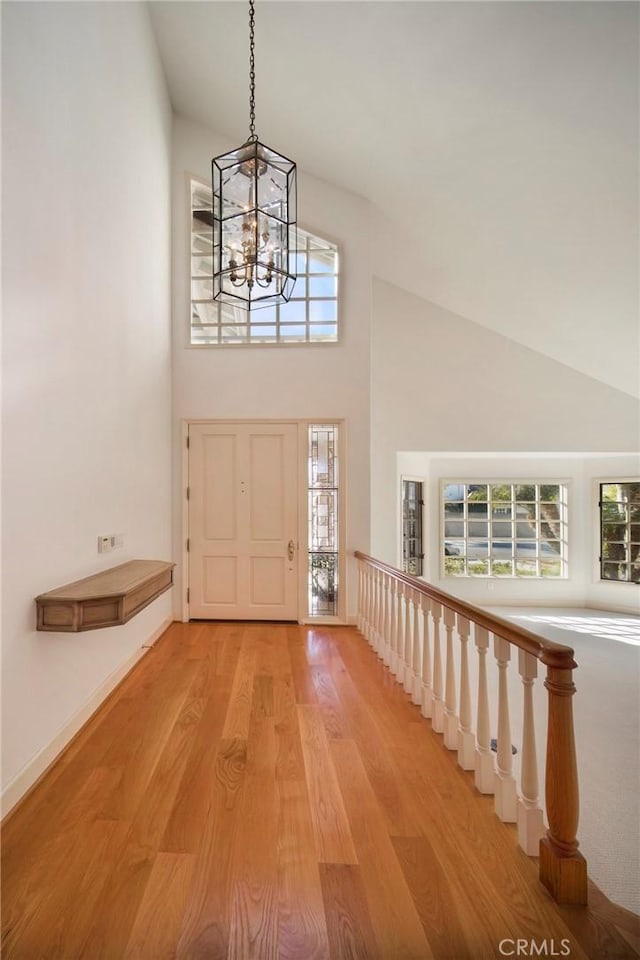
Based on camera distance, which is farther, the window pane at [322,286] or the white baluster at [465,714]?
the window pane at [322,286]

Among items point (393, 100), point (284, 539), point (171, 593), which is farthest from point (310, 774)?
point (393, 100)

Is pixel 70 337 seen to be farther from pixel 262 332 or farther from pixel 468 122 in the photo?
pixel 468 122

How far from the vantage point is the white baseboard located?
176 centimetres

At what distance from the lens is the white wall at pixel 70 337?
1.82 metres

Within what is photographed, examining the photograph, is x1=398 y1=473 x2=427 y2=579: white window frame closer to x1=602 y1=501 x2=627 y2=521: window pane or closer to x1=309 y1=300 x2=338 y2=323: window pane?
x1=309 y1=300 x2=338 y2=323: window pane

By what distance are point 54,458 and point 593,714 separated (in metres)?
4.10

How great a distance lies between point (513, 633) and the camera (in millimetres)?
1616

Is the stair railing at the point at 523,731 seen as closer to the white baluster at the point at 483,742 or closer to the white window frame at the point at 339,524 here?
the white baluster at the point at 483,742

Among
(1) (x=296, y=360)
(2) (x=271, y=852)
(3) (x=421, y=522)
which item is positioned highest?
(1) (x=296, y=360)

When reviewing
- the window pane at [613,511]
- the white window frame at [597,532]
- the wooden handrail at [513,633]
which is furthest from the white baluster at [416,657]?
the window pane at [613,511]

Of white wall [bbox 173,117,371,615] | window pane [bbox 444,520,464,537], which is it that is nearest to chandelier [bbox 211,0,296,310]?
white wall [bbox 173,117,371,615]

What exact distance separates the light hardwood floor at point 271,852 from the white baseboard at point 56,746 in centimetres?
5

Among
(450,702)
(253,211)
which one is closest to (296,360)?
(253,211)

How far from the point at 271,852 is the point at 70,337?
2574 millimetres
